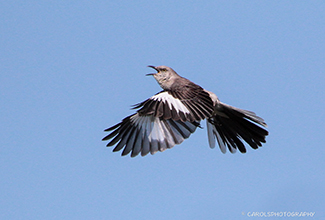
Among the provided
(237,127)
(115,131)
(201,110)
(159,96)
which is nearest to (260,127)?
(237,127)

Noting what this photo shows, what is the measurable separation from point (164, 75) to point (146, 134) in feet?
4.75

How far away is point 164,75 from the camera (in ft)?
32.2

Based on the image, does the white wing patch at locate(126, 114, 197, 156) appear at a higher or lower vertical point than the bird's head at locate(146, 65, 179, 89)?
lower

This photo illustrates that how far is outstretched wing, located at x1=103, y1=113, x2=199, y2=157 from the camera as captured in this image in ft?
30.0

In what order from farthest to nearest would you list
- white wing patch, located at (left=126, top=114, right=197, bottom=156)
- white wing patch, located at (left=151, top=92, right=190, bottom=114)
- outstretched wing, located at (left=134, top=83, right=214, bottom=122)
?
white wing patch, located at (left=126, top=114, right=197, bottom=156)
white wing patch, located at (left=151, top=92, right=190, bottom=114)
outstretched wing, located at (left=134, top=83, right=214, bottom=122)

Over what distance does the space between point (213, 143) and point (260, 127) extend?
4.26 feet

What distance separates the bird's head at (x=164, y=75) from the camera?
968cm

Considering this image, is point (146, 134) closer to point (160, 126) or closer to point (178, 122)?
point (160, 126)

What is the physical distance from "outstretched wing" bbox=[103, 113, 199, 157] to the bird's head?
83 centimetres

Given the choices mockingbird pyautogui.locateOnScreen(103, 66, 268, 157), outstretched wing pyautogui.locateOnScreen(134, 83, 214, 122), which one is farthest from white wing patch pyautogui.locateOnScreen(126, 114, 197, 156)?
outstretched wing pyautogui.locateOnScreen(134, 83, 214, 122)

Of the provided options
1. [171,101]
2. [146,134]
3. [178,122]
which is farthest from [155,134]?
[171,101]

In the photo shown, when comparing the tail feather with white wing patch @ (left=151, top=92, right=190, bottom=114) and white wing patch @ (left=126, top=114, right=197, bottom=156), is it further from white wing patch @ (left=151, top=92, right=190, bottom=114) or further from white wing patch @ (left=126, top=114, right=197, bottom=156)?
white wing patch @ (left=151, top=92, right=190, bottom=114)

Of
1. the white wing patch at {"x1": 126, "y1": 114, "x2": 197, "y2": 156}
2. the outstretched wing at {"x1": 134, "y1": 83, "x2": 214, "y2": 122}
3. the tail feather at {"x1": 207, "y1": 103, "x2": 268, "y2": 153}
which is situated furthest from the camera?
the tail feather at {"x1": 207, "y1": 103, "x2": 268, "y2": 153}

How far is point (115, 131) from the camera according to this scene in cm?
931
